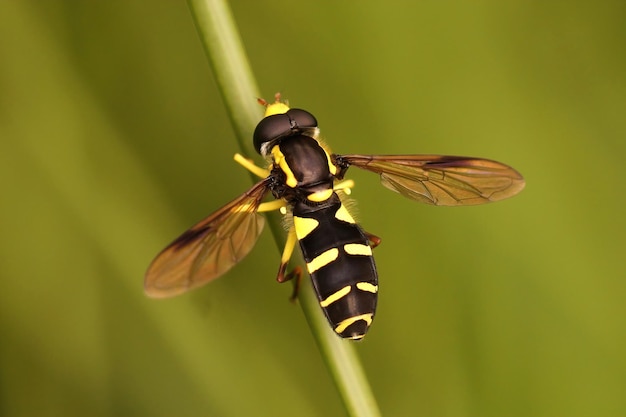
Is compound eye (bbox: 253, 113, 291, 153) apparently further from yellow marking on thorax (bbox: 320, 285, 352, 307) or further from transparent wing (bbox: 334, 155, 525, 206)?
yellow marking on thorax (bbox: 320, 285, 352, 307)

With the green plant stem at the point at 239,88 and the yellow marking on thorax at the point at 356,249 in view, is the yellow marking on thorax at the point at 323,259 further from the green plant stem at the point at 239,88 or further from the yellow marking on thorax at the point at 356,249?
the green plant stem at the point at 239,88

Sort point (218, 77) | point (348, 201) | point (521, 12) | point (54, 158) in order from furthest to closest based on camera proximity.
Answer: point (521, 12) < point (54, 158) < point (348, 201) < point (218, 77)

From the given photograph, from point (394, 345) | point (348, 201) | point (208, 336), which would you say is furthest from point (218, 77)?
point (394, 345)

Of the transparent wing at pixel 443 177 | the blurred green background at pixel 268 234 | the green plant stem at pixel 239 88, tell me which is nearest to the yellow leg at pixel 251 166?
the green plant stem at pixel 239 88

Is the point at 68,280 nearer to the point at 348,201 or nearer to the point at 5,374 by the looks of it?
the point at 5,374

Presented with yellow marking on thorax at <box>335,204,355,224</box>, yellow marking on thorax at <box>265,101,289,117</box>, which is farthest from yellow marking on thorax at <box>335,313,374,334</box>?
yellow marking on thorax at <box>265,101,289,117</box>

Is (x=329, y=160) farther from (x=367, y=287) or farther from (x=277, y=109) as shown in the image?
(x=367, y=287)

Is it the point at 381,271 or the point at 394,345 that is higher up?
the point at 381,271

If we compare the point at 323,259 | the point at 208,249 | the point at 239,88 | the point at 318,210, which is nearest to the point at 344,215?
the point at 318,210
